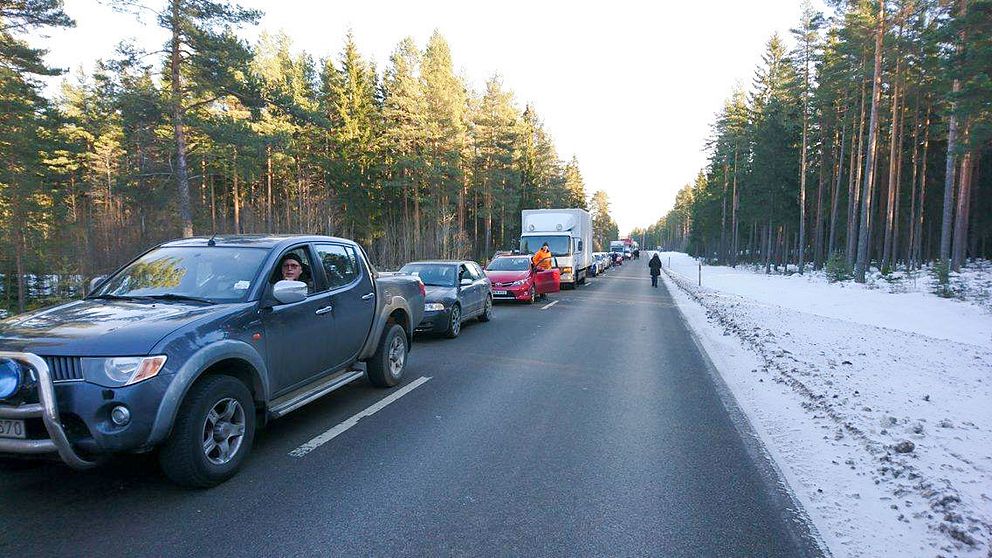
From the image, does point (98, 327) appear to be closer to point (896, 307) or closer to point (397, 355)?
point (397, 355)

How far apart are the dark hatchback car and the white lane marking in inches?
140

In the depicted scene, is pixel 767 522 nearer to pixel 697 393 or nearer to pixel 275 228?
pixel 697 393

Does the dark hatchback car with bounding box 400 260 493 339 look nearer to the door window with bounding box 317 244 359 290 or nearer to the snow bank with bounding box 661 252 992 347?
the door window with bounding box 317 244 359 290

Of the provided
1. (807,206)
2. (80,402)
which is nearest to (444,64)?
(807,206)

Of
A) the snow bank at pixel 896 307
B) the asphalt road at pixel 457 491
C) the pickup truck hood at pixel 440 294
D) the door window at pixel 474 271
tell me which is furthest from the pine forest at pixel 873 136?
the asphalt road at pixel 457 491

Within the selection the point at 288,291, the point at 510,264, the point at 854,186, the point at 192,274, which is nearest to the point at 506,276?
the point at 510,264

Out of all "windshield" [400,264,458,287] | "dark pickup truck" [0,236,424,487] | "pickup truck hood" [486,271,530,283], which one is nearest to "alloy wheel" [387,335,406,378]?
"dark pickup truck" [0,236,424,487]

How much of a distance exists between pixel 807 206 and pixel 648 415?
5282 centimetres

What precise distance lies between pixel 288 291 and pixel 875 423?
5.82 m

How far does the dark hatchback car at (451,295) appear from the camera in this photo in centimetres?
1124

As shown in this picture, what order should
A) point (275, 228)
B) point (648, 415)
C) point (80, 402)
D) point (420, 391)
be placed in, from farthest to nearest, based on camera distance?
point (275, 228) → point (420, 391) → point (648, 415) → point (80, 402)

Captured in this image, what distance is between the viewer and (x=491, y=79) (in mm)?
48469

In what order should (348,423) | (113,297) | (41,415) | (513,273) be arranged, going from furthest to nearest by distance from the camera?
1. (513,273)
2. (348,423)
3. (113,297)
4. (41,415)

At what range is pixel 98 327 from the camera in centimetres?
373
